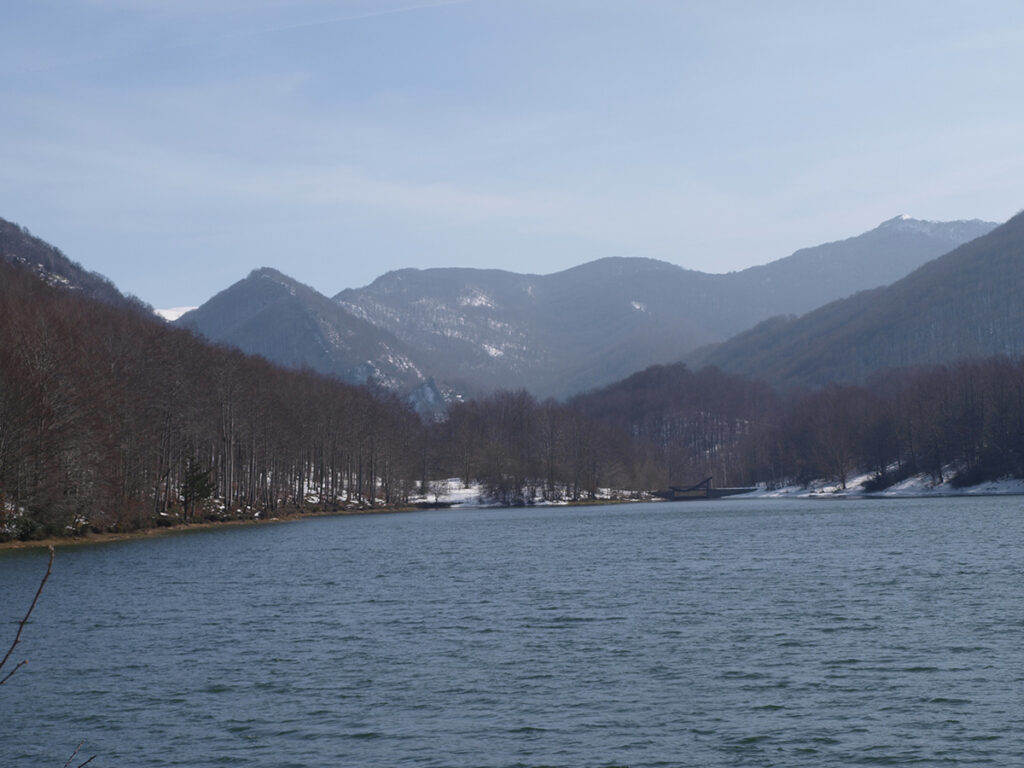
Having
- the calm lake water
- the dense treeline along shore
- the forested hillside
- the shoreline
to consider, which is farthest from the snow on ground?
the calm lake water

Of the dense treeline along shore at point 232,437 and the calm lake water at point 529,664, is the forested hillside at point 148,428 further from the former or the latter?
the calm lake water at point 529,664

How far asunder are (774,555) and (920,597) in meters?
20.5

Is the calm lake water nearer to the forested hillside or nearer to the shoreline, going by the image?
the shoreline

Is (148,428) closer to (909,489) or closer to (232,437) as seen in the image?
(232,437)

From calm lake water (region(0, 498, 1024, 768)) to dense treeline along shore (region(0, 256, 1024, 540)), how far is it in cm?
1616

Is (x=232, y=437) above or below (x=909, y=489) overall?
above

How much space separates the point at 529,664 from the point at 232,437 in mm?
94446

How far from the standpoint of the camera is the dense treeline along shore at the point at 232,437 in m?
69.9

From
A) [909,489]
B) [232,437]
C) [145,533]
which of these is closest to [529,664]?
[145,533]

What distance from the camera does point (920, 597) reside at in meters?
37.8

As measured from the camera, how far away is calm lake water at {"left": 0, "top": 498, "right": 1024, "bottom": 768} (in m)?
19.9

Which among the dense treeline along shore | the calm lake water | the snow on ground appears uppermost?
the dense treeline along shore

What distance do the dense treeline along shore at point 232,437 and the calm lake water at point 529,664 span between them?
16159mm

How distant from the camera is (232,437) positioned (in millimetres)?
115875
